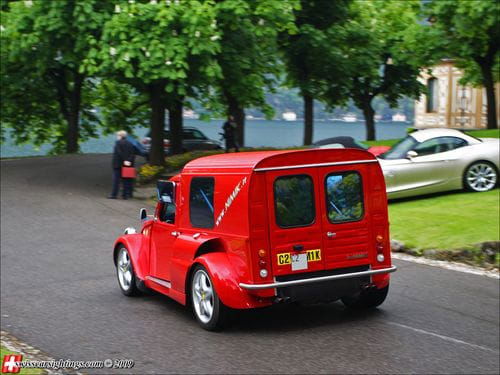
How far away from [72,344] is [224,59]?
686 inches

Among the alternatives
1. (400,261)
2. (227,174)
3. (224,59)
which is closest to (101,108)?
(224,59)

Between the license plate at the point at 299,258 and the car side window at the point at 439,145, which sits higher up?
the car side window at the point at 439,145

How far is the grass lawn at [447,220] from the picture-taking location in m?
15.0

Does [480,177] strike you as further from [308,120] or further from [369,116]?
[369,116]

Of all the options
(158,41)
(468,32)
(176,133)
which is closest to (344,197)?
(158,41)

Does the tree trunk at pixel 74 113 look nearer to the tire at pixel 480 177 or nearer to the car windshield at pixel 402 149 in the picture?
the car windshield at pixel 402 149

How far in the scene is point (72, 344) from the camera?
9070 mm

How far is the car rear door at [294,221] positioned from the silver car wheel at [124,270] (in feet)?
10.3

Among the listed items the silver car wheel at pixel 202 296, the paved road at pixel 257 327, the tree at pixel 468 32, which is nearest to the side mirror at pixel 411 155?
the paved road at pixel 257 327

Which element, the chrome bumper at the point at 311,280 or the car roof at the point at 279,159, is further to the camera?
the car roof at the point at 279,159

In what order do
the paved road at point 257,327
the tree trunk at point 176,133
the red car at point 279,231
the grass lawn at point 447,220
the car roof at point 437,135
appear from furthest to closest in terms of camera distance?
the tree trunk at point 176,133
the car roof at point 437,135
the grass lawn at point 447,220
the red car at point 279,231
the paved road at point 257,327

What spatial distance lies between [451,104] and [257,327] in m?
59.5

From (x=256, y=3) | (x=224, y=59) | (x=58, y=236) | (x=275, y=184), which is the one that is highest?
(x=256, y=3)

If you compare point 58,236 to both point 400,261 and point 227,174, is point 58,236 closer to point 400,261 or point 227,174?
point 400,261
